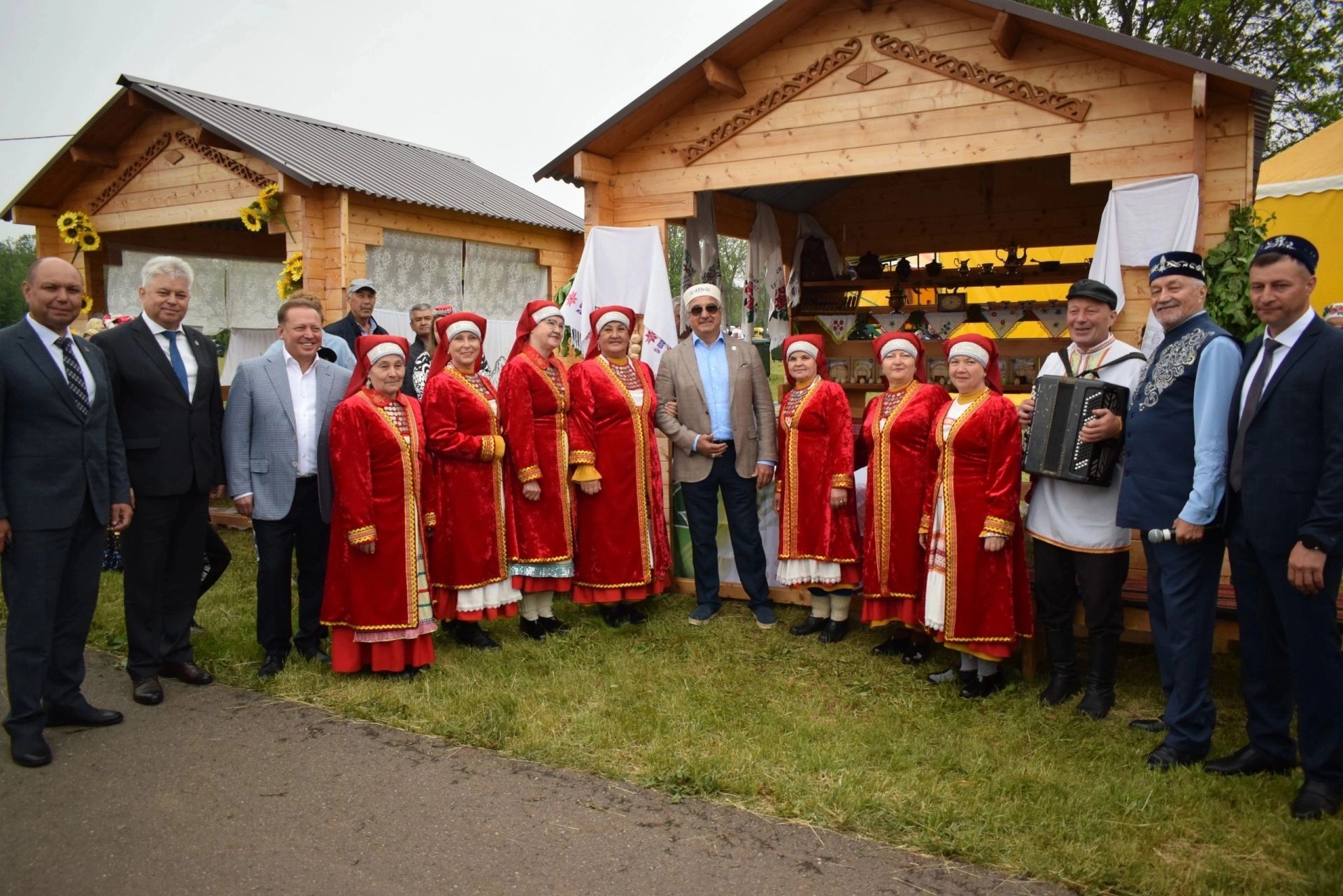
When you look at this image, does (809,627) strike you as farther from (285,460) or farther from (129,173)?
(129,173)

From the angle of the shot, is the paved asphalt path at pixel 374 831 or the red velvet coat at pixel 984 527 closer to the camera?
the paved asphalt path at pixel 374 831

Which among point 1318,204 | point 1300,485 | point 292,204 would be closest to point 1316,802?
point 1300,485

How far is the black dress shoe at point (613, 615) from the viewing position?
6.10m

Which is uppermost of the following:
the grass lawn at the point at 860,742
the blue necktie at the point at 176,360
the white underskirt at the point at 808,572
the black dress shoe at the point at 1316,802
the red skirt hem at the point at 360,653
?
the blue necktie at the point at 176,360

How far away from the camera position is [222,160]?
909cm

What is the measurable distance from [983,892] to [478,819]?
5.66 feet

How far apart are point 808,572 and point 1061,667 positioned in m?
1.55

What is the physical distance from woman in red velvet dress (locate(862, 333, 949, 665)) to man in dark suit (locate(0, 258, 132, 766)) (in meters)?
3.75

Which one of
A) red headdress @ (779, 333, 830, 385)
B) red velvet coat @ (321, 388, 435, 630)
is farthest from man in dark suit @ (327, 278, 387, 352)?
red headdress @ (779, 333, 830, 385)

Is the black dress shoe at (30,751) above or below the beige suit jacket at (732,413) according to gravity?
below

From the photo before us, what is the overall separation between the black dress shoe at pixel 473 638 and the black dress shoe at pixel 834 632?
6.25 feet

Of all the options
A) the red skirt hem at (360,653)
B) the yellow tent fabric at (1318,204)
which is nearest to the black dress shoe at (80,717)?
the red skirt hem at (360,653)

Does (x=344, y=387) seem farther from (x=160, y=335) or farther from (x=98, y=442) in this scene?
(x=98, y=442)

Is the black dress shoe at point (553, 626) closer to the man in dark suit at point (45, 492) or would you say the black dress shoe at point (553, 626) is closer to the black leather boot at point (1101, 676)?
the man in dark suit at point (45, 492)
